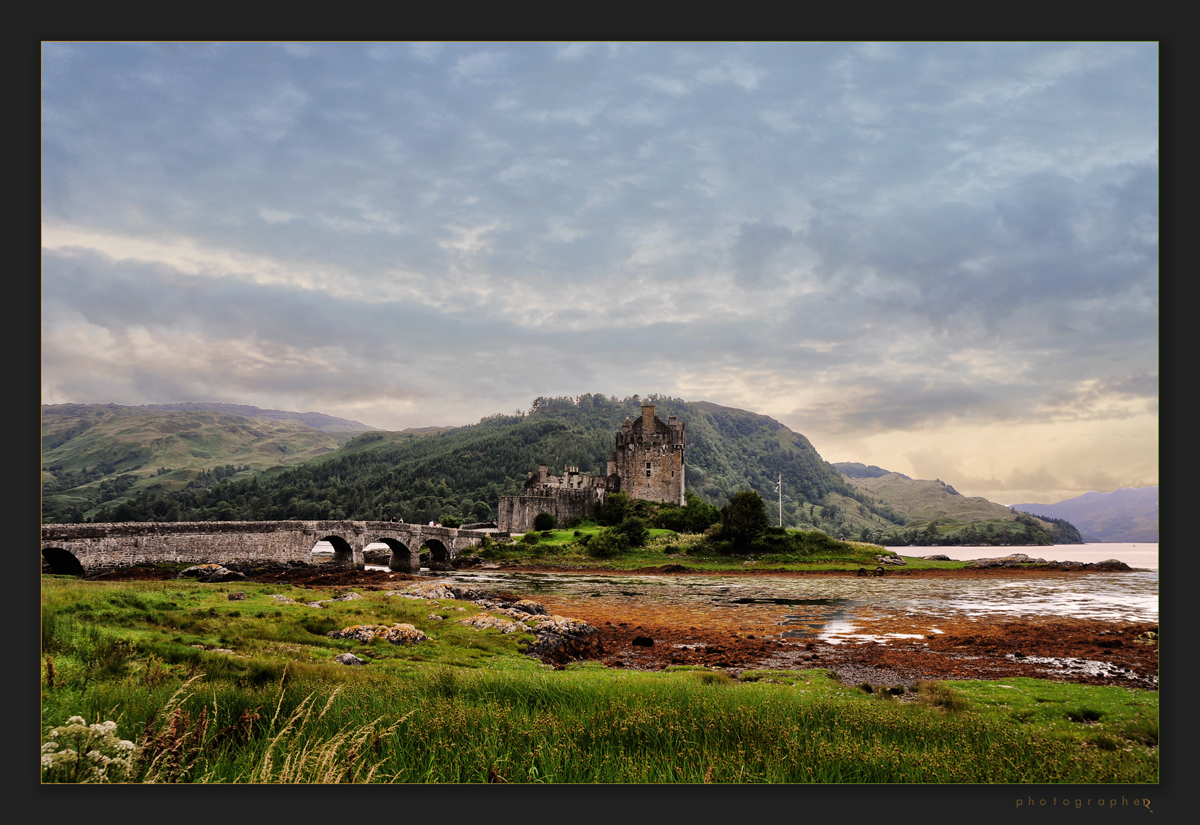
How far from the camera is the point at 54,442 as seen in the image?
26.7 ft

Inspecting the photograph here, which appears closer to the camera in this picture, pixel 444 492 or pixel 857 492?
pixel 444 492

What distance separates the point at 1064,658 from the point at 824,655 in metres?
6.74

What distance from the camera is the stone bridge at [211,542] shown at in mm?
33281

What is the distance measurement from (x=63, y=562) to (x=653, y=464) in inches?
2613

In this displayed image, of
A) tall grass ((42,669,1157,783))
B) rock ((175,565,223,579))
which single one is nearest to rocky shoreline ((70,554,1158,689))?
tall grass ((42,669,1157,783))

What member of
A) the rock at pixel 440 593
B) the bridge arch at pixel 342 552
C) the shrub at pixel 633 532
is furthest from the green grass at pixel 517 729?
the shrub at pixel 633 532

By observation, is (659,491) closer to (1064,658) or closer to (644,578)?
(644,578)

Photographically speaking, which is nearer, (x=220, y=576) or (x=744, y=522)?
(x=220, y=576)

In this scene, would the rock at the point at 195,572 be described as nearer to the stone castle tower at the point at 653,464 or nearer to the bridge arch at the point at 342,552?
the bridge arch at the point at 342,552

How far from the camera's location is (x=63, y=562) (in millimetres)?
33812

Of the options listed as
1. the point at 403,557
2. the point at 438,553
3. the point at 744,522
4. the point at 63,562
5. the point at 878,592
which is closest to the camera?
the point at 63,562

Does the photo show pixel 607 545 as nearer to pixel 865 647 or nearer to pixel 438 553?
pixel 438 553

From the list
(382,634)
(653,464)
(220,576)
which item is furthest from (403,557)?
(382,634)

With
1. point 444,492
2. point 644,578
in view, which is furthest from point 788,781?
point 444,492
